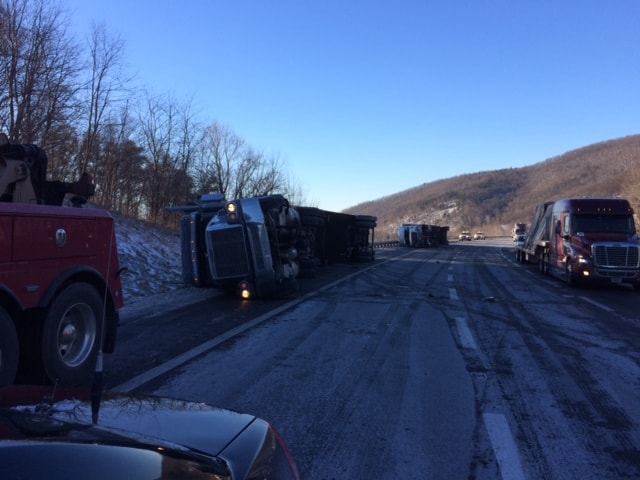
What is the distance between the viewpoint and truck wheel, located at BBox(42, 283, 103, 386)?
4965mm

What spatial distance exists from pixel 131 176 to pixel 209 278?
17895 mm

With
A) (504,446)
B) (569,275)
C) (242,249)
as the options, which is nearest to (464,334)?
(504,446)

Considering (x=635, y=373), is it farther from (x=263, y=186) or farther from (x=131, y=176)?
(x=263, y=186)

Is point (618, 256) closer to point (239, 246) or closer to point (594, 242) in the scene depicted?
point (594, 242)

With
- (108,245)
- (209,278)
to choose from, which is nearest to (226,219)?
(209,278)

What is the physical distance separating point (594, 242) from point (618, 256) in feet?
2.72

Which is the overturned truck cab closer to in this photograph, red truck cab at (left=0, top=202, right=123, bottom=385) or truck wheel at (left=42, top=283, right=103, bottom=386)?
red truck cab at (left=0, top=202, right=123, bottom=385)

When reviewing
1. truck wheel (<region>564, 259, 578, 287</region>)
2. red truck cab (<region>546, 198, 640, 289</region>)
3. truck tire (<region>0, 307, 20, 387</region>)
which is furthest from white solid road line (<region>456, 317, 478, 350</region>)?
truck wheel (<region>564, 259, 578, 287</region>)

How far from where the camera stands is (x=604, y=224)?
18031mm

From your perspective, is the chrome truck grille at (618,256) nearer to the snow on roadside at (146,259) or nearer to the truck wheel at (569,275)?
the truck wheel at (569,275)

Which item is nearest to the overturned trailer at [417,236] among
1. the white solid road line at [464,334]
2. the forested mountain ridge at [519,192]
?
the white solid road line at [464,334]

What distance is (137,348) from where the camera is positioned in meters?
7.22

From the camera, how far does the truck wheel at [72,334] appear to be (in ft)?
16.3

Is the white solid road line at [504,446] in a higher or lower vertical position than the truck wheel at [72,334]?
lower
